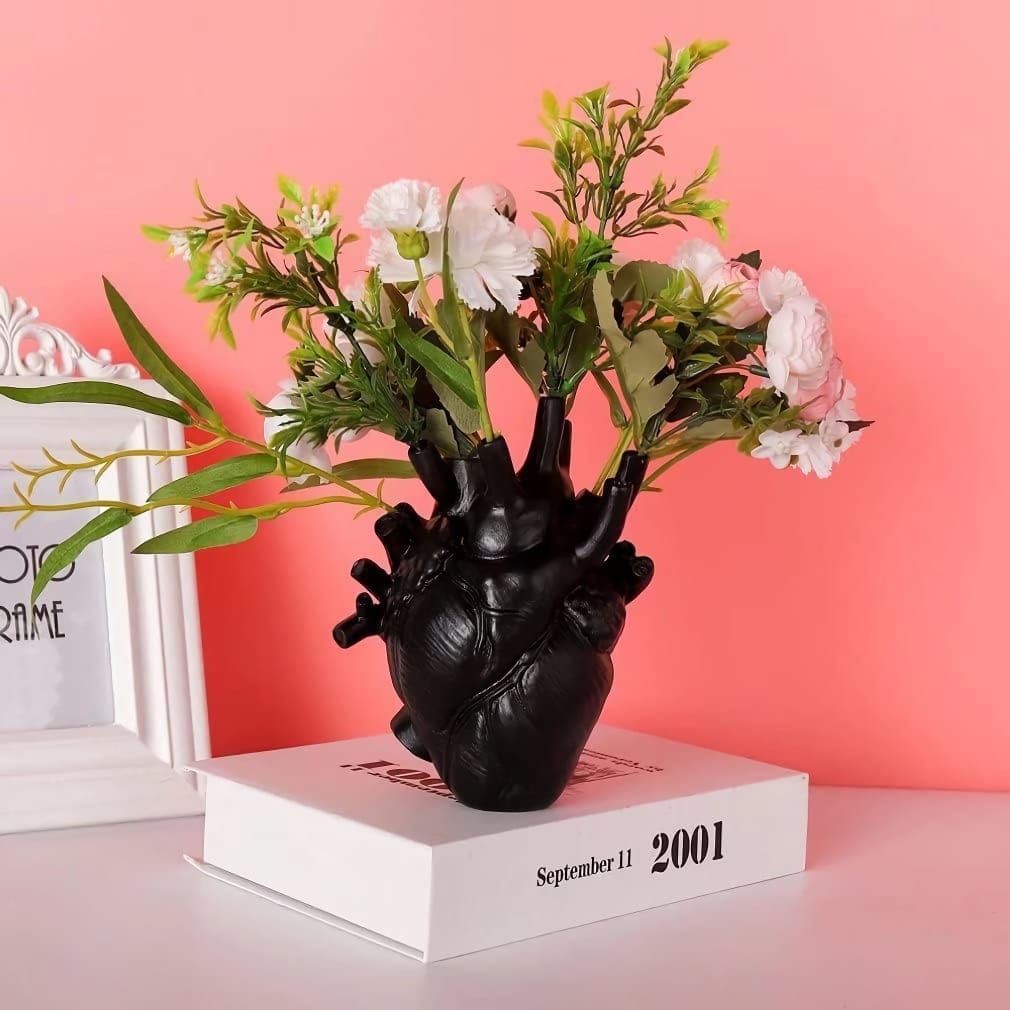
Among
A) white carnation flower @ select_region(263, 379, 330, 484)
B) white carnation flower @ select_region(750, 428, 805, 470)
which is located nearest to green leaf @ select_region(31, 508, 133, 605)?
white carnation flower @ select_region(263, 379, 330, 484)

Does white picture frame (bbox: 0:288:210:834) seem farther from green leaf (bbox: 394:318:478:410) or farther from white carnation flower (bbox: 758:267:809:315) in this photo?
white carnation flower (bbox: 758:267:809:315)

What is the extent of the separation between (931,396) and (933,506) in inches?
4.2

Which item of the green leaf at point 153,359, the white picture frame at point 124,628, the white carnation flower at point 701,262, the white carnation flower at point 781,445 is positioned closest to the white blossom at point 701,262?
the white carnation flower at point 701,262

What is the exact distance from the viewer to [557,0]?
4.14ft

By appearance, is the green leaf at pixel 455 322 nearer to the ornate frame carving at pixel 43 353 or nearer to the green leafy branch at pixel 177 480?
the green leafy branch at pixel 177 480

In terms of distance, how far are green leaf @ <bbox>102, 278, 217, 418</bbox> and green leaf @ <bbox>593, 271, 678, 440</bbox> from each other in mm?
268

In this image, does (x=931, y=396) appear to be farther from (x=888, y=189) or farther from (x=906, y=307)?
(x=888, y=189)

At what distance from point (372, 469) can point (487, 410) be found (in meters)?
0.12

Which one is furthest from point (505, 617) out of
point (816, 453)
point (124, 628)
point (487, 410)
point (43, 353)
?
point (43, 353)

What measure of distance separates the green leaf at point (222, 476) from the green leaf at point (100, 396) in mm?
38

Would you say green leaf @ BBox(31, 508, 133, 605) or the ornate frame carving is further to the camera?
the ornate frame carving

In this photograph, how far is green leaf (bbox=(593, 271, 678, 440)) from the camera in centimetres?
83

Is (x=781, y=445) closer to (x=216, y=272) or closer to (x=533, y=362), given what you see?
(x=533, y=362)

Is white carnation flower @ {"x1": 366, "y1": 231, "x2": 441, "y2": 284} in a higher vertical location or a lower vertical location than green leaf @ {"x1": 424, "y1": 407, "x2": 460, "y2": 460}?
higher
